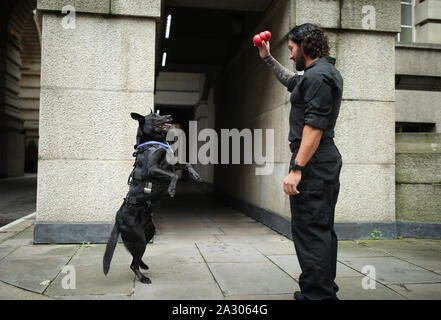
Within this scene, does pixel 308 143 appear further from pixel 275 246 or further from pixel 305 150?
pixel 275 246

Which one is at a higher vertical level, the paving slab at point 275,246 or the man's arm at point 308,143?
the man's arm at point 308,143

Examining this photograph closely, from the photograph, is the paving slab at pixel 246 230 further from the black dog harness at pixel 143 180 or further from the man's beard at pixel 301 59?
the man's beard at pixel 301 59

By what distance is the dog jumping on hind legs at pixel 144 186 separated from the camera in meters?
3.69

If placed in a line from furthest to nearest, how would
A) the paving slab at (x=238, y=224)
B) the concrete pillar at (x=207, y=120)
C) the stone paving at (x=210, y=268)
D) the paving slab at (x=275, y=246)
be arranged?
1. the concrete pillar at (x=207, y=120)
2. the paving slab at (x=238, y=224)
3. the paving slab at (x=275, y=246)
4. the stone paving at (x=210, y=268)

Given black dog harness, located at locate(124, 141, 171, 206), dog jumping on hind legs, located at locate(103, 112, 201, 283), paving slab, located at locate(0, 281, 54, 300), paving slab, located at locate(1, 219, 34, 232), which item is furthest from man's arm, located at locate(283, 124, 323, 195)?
paving slab, located at locate(1, 219, 34, 232)

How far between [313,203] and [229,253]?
252 cm

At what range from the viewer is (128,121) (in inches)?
228

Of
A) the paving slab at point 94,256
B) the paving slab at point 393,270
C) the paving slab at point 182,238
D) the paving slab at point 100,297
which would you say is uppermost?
the paving slab at point 393,270

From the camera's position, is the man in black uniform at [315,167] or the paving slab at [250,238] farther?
the paving slab at [250,238]

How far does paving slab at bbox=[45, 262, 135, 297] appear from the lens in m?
3.58

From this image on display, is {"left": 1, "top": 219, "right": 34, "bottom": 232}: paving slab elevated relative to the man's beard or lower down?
lower down

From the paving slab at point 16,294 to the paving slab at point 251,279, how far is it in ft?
5.52

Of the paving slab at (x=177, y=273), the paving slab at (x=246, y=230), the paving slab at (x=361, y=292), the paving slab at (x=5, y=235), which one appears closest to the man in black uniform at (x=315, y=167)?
the paving slab at (x=361, y=292)

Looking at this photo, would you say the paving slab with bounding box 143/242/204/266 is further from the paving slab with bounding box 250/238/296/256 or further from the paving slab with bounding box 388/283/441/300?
the paving slab with bounding box 388/283/441/300
